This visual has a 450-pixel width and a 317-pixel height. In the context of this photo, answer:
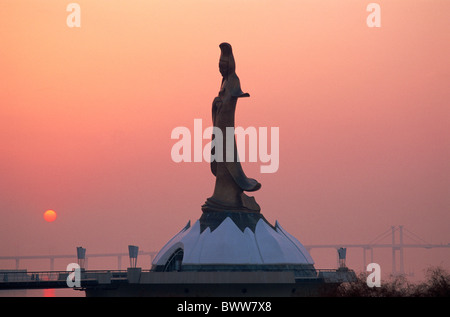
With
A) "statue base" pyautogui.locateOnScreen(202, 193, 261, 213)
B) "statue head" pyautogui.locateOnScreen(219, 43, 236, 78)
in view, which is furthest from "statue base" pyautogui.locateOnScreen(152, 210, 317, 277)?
"statue head" pyautogui.locateOnScreen(219, 43, 236, 78)

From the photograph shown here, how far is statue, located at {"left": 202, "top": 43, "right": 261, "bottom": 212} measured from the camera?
61.3m

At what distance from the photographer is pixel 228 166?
2438 inches

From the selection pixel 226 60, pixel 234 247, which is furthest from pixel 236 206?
pixel 226 60

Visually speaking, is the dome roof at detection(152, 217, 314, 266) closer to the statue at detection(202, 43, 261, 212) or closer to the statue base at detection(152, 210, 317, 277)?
the statue base at detection(152, 210, 317, 277)

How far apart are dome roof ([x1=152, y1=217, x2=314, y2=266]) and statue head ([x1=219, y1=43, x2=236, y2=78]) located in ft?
30.1

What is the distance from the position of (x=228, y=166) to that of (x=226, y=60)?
21.4 feet

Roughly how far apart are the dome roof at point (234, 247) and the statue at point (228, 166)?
1.41m

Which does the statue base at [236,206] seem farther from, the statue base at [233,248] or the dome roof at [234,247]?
the dome roof at [234,247]

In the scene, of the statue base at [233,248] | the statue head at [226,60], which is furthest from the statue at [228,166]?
the statue base at [233,248]
